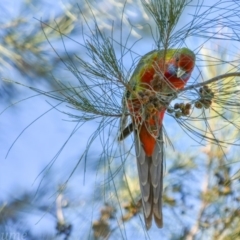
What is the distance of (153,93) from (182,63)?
0.23m

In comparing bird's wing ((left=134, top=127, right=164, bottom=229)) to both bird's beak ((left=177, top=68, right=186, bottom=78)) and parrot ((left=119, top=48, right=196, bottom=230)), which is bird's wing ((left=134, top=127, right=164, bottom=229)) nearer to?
parrot ((left=119, top=48, right=196, bottom=230))

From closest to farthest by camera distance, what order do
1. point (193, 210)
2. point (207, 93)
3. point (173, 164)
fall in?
point (207, 93) < point (193, 210) < point (173, 164)

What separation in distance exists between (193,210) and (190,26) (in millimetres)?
605

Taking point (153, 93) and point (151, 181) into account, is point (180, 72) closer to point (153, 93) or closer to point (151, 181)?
point (153, 93)

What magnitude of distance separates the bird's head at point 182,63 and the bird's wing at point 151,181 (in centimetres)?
18

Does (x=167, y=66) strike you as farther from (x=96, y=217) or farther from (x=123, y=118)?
(x=96, y=217)

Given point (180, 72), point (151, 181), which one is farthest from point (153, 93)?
point (151, 181)

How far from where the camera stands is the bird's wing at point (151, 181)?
50.2 inches

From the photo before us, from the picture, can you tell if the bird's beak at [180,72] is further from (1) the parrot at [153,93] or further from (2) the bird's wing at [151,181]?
(2) the bird's wing at [151,181]

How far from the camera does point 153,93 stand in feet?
3.09

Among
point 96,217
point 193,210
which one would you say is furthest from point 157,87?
point 193,210

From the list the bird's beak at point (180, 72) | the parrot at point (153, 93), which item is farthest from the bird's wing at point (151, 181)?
the bird's beak at point (180, 72)

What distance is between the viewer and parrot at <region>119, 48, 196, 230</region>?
94 cm

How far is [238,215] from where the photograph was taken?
1345 mm
